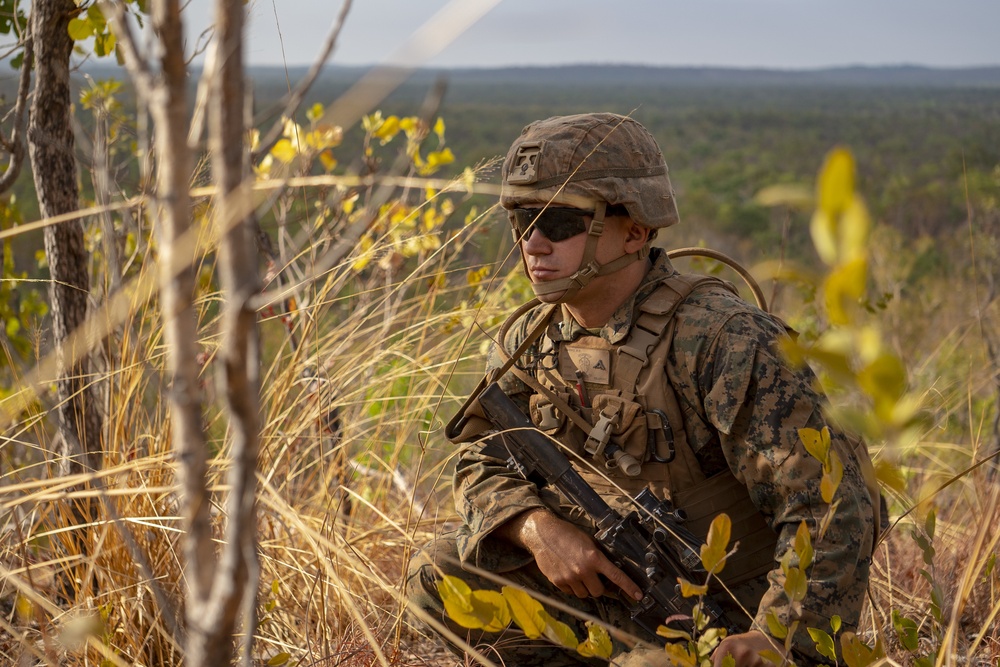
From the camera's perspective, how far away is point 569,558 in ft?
7.37

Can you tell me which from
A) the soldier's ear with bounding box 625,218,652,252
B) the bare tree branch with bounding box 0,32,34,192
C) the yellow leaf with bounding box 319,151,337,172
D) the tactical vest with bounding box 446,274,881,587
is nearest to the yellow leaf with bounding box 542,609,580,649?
the tactical vest with bounding box 446,274,881,587

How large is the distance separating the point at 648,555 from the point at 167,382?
5.08 feet

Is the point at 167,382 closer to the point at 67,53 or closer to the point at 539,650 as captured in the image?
the point at 67,53

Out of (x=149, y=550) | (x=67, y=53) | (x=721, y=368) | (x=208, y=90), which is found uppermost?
(x=67, y=53)

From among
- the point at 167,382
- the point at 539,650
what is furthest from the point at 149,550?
the point at 539,650

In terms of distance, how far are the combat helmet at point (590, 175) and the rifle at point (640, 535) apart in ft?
1.23

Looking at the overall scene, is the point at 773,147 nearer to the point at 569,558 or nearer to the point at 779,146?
the point at 779,146

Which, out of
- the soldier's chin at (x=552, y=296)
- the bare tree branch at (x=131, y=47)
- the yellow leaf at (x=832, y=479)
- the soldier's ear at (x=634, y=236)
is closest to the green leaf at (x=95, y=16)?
the soldier's chin at (x=552, y=296)

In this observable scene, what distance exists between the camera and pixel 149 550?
7.29 ft

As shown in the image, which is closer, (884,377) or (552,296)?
(884,377)

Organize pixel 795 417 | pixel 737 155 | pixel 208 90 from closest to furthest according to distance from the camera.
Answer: pixel 208 90, pixel 795 417, pixel 737 155

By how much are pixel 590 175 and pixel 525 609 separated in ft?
4.46

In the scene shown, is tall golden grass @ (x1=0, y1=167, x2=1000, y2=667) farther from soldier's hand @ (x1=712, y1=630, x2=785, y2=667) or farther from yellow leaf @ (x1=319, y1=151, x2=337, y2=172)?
yellow leaf @ (x1=319, y1=151, x2=337, y2=172)

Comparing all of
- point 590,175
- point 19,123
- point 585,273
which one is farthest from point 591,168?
point 19,123
